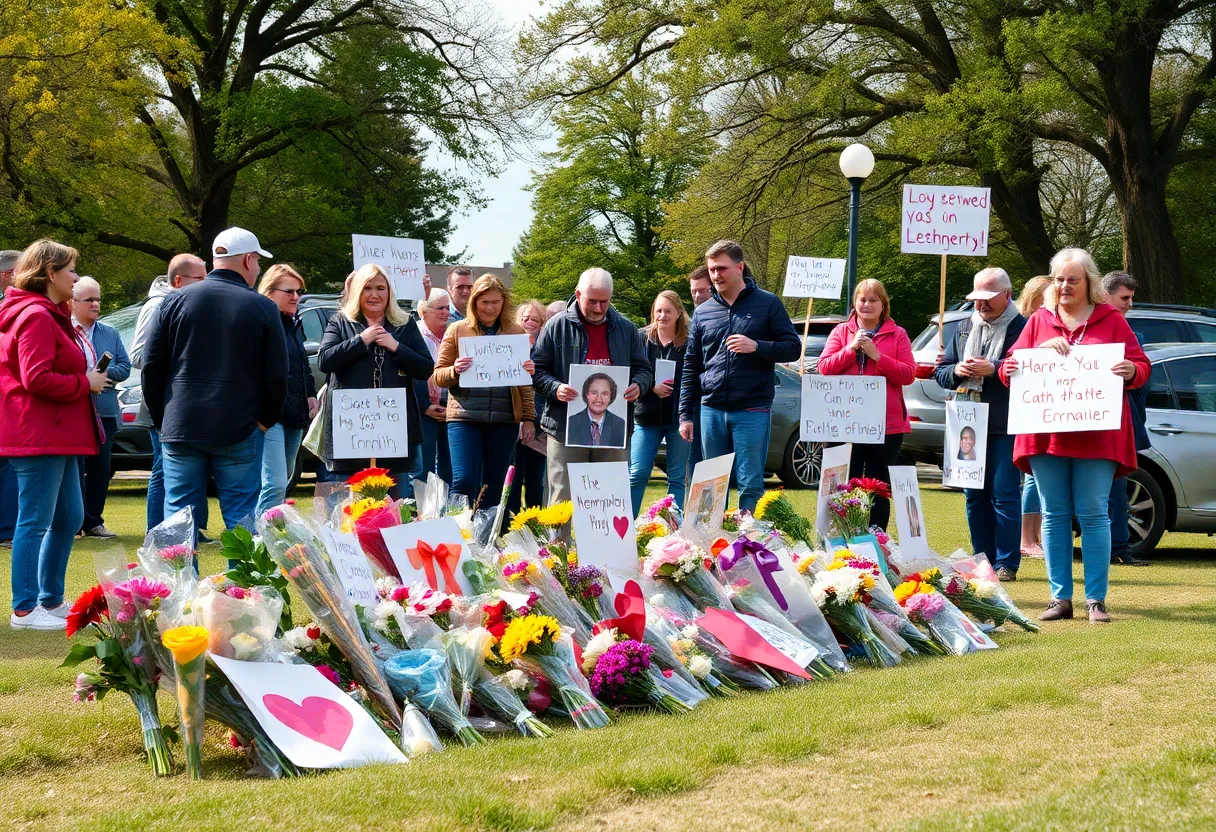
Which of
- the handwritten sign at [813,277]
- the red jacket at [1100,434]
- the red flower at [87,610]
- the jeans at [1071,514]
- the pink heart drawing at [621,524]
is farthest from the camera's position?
the handwritten sign at [813,277]

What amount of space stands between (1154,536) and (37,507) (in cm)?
784

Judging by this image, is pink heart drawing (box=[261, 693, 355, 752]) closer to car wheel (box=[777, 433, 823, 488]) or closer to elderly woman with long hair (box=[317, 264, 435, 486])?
elderly woman with long hair (box=[317, 264, 435, 486])

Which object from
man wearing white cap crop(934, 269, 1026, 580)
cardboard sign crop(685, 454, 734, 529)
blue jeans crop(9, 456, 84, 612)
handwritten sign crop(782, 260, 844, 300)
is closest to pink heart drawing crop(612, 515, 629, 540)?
cardboard sign crop(685, 454, 734, 529)

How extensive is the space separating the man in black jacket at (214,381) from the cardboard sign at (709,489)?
2.21 metres

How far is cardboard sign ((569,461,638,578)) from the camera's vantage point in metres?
5.30

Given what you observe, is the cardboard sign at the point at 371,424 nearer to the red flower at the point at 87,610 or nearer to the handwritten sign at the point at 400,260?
the handwritten sign at the point at 400,260

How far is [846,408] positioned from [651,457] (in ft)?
5.77

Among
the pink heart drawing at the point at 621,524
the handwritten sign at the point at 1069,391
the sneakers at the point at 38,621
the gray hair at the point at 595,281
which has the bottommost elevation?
the sneakers at the point at 38,621

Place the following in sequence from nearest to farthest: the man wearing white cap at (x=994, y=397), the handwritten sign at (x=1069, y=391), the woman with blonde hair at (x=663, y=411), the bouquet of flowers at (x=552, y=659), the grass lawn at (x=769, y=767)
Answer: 1. the grass lawn at (x=769, y=767)
2. the bouquet of flowers at (x=552, y=659)
3. the handwritten sign at (x=1069, y=391)
4. the man wearing white cap at (x=994, y=397)
5. the woman with blonde hair at (x=663, y=411)

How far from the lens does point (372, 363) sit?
7.42 meters

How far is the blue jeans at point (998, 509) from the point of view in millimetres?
8203

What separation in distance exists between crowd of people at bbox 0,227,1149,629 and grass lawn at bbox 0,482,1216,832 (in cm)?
130

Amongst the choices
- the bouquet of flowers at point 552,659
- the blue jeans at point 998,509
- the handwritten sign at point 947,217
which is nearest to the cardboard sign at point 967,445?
the blue jeans at point 998,509

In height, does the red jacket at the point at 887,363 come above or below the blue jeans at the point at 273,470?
above
